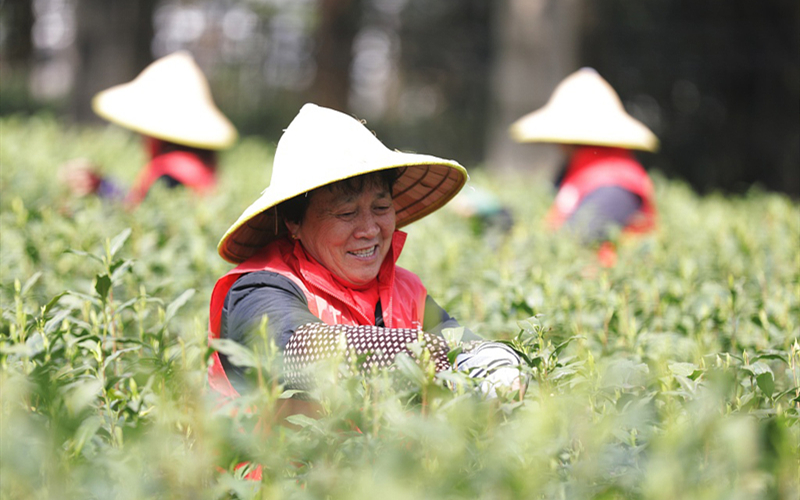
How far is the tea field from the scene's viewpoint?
1479mm

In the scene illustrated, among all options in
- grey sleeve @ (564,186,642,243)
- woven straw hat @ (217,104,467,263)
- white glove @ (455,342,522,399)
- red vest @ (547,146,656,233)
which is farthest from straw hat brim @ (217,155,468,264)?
red vest @ (547,146,656,233)

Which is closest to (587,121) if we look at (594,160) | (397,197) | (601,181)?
(594,160)

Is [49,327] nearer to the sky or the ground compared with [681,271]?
nearer to the sky

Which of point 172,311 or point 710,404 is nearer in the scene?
point 710,404

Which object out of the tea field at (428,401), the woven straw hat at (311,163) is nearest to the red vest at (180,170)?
the tea field at (428,401)

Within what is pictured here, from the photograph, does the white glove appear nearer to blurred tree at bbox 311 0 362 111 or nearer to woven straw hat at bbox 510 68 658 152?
woven straw hat at bbox 510 68 658 152

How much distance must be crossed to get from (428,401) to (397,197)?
4.80ft

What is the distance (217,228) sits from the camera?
15.0 feet

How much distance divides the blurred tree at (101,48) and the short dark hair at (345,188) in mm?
12248

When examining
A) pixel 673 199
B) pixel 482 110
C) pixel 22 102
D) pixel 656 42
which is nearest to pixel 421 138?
pixel 482 110

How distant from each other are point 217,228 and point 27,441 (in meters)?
3.11

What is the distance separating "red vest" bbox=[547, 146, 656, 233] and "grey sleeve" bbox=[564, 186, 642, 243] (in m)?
0.05

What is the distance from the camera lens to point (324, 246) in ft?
9.00

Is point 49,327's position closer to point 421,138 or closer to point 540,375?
point 540,375
